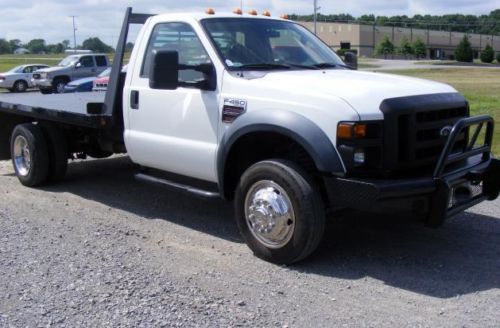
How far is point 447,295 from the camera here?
4.50 metres

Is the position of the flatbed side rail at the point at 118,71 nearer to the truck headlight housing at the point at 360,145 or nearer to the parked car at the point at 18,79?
the truck headlight housing at the point at 360,145

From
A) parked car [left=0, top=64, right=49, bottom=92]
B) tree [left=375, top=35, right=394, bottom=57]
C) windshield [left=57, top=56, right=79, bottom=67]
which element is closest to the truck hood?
windshield [left=57, top=56, right=79, bottom=67]

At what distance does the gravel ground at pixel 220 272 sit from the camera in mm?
4145

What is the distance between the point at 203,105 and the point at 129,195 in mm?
2513

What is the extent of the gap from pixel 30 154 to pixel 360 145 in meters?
4.83

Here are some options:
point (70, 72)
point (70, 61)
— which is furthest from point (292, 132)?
point (70, 61)

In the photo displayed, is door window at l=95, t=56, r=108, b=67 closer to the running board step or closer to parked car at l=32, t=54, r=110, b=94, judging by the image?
parked car at l=32, t=54, r=110, b=94

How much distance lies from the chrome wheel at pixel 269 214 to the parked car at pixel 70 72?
24.8m

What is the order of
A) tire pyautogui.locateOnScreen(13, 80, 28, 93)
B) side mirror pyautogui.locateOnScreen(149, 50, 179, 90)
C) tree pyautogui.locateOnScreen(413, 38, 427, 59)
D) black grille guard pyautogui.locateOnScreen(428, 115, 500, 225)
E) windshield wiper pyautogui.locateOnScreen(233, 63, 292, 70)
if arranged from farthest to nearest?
tree pyautogui.locateOnScreen(413, 38, 427, 59) → tire pyautogui.locateOnScreen(13, 80, 28, 93) → windshield wiper pyautogui.locateOnScreen(233, 63, 292, 70) → side mirror pyautogui.locateOnScreen(149, 50, 179, 90) → black grille guard pyautogui.locateOnScreen(428, 115, 500, 225)

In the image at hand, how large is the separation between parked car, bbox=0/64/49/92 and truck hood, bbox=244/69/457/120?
95.2 ft

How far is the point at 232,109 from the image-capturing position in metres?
5.40

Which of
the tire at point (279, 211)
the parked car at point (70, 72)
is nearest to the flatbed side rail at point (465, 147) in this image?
the tire at point (279, 211)

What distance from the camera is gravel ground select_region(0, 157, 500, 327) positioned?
4145mm

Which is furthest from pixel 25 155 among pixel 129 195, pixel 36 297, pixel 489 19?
pixel 489 19
